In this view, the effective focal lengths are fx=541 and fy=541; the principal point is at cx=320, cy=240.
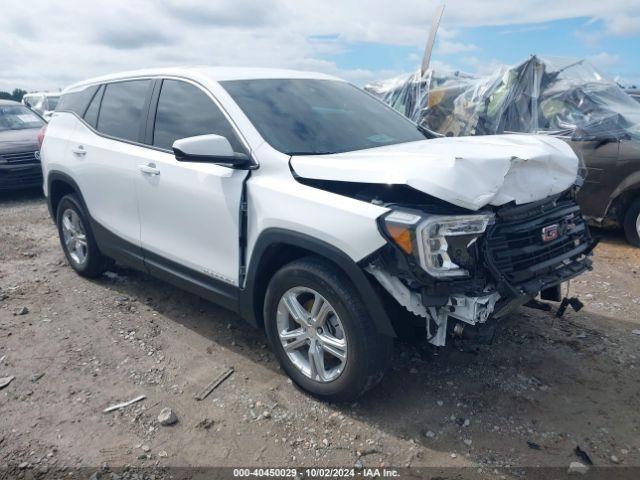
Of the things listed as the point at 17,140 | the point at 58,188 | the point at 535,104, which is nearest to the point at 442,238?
the point at 58,188

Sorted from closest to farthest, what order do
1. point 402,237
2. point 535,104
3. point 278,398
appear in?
point 402,237 → point 278,398 → point 535,104

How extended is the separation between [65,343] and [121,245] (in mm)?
889

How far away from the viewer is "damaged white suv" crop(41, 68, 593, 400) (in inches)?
104

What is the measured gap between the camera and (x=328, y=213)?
2.82 meters

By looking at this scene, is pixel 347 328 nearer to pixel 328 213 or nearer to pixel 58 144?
pixel 328 213

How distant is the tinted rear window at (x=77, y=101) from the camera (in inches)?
193

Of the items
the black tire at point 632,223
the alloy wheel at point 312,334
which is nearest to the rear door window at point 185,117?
the alloy wheel at point 312,334

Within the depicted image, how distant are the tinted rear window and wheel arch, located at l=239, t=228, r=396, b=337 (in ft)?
8.92

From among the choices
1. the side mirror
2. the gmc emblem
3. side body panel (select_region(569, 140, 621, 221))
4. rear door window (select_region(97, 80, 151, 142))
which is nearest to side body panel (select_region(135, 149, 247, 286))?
the side mirror

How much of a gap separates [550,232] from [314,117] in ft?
5.42

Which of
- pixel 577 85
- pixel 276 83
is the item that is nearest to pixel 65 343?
pixel 276 83

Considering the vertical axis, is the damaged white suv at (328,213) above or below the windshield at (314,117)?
below

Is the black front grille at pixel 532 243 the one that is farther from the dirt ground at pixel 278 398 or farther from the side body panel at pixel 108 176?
the side body panel at pixel 108 176

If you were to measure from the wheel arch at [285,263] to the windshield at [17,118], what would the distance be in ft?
28.4
